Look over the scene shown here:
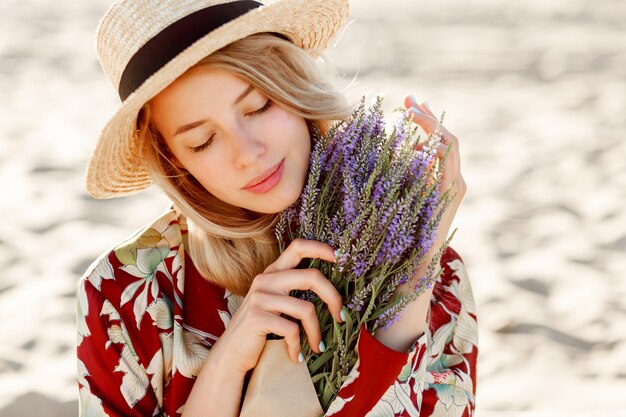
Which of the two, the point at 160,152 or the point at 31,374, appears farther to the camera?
the point at 31,374

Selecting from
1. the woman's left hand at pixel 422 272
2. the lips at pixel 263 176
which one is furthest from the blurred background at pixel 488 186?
the lips at pixel 263 176

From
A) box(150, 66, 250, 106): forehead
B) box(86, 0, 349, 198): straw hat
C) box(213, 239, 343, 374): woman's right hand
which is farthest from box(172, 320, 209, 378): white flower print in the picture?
box(150, 66, 250, 106): forehead

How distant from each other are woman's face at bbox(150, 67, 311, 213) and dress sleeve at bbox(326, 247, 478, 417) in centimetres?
41

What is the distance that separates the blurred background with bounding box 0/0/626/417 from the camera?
3.74 m

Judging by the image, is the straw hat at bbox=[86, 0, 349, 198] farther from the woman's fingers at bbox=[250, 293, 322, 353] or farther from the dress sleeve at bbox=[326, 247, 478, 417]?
the dress sleeve at bbox=[326, 247, 478, 417]

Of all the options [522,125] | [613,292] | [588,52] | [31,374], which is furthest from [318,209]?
[588,52]

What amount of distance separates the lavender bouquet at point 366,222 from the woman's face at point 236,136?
60 millimetres

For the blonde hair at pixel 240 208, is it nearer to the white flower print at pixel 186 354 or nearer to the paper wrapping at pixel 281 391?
the white flower print at pixel 186 354

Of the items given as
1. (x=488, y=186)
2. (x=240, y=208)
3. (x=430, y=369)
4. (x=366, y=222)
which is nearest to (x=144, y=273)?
(x=240, y=208)

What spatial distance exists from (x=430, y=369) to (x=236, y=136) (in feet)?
2.92

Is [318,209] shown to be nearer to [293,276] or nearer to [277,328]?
[293,276]

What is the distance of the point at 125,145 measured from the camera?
213cm

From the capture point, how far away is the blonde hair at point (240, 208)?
202 centimetres

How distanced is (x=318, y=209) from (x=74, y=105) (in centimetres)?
551
